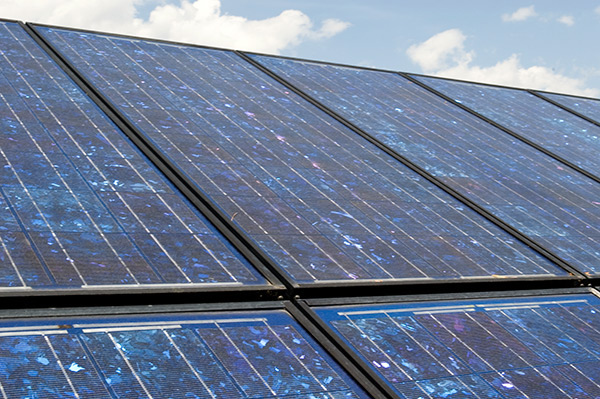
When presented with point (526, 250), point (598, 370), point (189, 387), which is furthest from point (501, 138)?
point (189, 387)

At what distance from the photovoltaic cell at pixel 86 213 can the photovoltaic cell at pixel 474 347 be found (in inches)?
26.6

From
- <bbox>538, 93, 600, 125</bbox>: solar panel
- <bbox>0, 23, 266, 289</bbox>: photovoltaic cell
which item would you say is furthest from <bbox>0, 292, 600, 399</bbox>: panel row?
<bbox>538, 93, 600, 125</bbox>: solar panel

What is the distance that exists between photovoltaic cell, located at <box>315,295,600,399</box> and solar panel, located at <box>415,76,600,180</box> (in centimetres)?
387

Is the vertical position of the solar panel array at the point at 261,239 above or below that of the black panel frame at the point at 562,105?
below

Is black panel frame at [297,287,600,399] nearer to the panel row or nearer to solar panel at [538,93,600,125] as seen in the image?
the panel row

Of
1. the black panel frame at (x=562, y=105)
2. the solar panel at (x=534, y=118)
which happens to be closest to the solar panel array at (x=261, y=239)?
the solar panel at (x=534, y=118)

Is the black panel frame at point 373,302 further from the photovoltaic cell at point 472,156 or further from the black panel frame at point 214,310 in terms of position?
the photovoltaic cell at point 472,156

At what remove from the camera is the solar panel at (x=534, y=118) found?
8375mm

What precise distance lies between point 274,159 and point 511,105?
212 inches

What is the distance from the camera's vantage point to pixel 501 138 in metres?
8.02

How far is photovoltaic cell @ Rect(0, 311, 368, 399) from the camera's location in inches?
110

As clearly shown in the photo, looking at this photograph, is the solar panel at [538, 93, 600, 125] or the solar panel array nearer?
the solar panel array

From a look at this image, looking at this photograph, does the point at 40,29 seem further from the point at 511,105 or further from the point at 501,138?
the point at 511,105

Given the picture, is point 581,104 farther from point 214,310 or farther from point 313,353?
point 214,310
